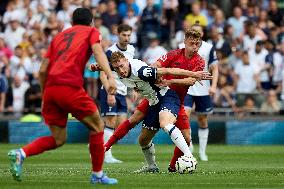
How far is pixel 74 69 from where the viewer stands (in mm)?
12617

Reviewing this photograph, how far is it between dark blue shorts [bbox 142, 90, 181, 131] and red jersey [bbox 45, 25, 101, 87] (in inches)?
93.3

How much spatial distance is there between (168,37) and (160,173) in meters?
14.7

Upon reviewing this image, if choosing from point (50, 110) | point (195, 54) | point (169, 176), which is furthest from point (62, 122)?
point (195, 54)

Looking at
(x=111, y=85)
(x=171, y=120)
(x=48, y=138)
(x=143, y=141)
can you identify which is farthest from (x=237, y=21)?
(x=111, y=85)

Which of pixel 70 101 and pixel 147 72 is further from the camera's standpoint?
pixel 147 72

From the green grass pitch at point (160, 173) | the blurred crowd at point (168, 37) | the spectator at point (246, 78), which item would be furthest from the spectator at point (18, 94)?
the spectator at point (246, 78)

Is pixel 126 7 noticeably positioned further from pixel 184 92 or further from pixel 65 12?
pixel 184 92

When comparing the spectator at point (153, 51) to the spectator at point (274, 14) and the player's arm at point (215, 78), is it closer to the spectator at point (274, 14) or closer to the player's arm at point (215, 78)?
the spectator at point (274, 14)

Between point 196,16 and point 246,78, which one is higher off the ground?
point 196,16

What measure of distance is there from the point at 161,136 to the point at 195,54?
10.2 meters

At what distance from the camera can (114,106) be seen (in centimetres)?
1981

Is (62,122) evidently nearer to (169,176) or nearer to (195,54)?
(169,176)

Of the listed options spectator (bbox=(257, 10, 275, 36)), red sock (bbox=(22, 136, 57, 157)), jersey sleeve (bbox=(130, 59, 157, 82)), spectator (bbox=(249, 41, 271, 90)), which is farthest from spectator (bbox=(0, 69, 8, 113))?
red sock (bbox=(22, 136, 57, 157))

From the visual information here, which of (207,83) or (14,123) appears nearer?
(207,83)
